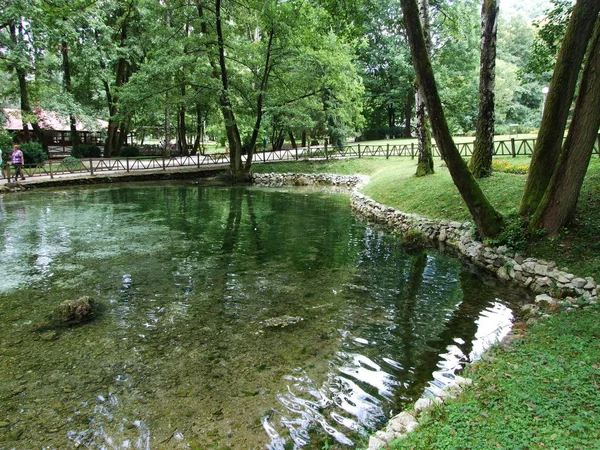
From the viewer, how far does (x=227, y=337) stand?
6031 millimetres

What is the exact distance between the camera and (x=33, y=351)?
566 cm

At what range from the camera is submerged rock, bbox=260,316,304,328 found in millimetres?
6400

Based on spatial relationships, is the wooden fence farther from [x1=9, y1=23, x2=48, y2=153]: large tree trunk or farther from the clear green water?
the clear green water

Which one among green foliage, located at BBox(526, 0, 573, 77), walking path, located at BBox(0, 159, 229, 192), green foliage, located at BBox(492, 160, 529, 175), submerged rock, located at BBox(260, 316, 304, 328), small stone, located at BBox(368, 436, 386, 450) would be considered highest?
green foliage, located at BBox(526, 0, 573, 77)

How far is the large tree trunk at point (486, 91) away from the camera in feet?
38.4

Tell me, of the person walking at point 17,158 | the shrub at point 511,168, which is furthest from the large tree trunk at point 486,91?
the person walking at point 17,158

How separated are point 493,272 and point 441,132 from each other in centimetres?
310

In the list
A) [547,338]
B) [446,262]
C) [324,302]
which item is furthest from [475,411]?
[446,262]

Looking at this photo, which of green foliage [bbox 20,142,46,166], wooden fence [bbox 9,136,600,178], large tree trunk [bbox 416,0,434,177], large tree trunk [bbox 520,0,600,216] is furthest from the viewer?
green foliage [bbox 20,142,46,166]

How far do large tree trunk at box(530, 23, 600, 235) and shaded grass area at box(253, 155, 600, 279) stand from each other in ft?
1.26

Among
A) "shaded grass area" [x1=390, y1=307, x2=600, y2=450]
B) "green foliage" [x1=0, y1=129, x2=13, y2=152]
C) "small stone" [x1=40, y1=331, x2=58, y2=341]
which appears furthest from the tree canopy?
"small stone" [x1=40, y1=331, x2=58, y2=341]

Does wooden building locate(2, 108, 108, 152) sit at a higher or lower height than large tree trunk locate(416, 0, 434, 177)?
higher

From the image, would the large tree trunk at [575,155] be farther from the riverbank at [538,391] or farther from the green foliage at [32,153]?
the green foliage at [32,153]

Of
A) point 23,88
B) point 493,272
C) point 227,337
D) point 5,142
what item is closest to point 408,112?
point 23,88
